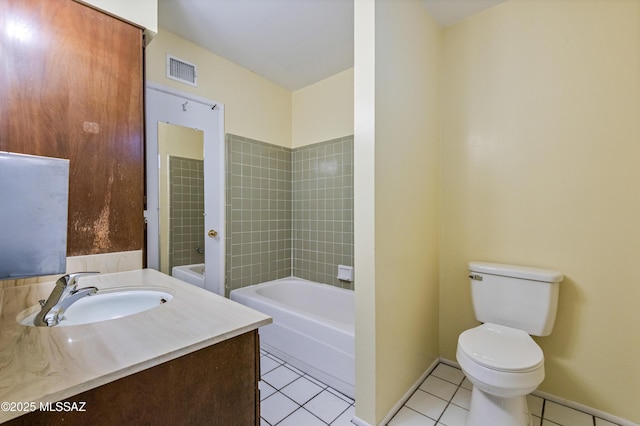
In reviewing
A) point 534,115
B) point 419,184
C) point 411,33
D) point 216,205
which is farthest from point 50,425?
point 534,115

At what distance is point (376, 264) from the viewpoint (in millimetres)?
1335

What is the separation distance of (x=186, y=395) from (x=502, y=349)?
138cm

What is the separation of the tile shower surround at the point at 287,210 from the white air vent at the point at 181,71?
0.52m

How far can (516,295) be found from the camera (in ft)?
5.06

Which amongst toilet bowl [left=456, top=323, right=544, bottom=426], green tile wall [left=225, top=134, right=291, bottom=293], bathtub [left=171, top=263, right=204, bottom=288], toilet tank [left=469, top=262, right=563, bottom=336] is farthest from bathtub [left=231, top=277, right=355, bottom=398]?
toilet tank [left=469, top=262, right=563, bottom=336]

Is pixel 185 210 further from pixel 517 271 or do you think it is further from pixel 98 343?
pixel 517 271

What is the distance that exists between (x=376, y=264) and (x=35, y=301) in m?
1.36

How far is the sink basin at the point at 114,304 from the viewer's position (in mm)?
1004

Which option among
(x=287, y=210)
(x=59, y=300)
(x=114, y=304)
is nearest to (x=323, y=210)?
(x=287, y=210)

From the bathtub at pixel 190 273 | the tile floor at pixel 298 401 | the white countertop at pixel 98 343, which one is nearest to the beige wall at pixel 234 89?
the bathtub at pixel 190 273

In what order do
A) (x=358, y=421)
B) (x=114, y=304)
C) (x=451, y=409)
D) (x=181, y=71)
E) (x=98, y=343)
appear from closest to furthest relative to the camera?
(x=98, y=343)
(x=114, y=304)
(x=358, y=421)
(x=451, y=409)
(x=181, y=71)

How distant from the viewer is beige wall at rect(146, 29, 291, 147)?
6.52 ft

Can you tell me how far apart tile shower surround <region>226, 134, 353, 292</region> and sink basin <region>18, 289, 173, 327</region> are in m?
1.31

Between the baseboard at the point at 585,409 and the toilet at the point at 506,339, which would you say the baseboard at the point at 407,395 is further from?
the baseboard at the point at 585,409
